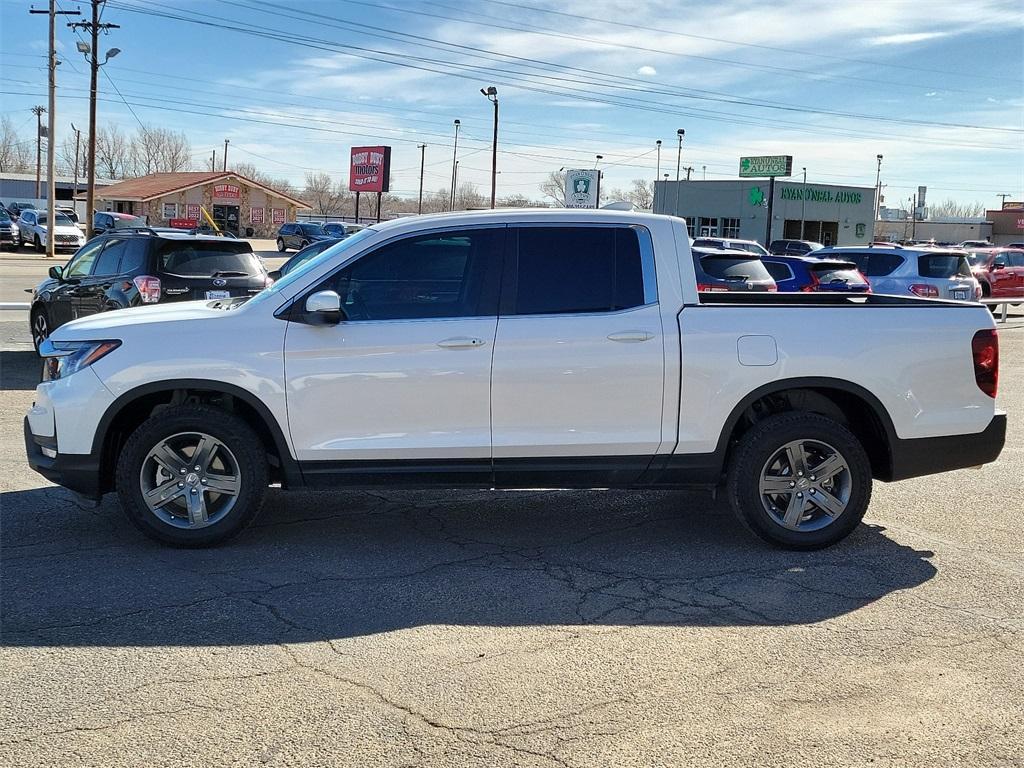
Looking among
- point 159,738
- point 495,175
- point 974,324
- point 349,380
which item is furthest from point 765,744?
point 495,175

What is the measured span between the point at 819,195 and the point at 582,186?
86.9ft

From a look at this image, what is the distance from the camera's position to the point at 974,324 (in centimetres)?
614

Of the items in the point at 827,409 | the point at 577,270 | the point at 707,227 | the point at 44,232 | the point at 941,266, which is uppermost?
the point at 707,227

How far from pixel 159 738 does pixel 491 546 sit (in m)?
2.68

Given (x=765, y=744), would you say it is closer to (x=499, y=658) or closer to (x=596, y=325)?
(x=499, y=658)

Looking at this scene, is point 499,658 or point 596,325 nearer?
point 499,658

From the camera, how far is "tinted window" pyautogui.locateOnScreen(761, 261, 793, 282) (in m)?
18.6

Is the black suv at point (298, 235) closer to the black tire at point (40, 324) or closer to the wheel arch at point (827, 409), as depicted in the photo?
the black tire at point (40, 324)

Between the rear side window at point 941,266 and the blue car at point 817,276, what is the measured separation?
2.66 m

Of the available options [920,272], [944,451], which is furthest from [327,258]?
[920,272]

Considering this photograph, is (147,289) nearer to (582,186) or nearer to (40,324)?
(40,324)

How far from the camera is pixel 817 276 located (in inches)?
723

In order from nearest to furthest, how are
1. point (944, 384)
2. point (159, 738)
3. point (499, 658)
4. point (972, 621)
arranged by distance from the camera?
point (159, 738) < point (499, 658) < point (972, 621) < point (944, 384)

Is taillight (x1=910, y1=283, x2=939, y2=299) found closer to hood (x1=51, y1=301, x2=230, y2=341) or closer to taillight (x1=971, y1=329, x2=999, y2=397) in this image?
taillight (x1=971, y1=329, x2=999, y2=397)
